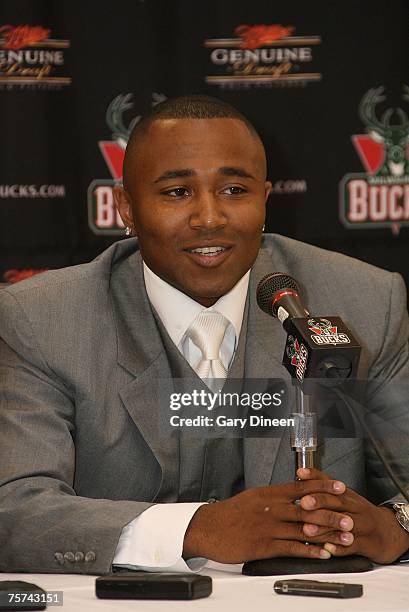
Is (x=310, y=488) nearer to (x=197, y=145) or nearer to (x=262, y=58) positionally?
(x=197, y=145)

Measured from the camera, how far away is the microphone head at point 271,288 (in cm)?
182

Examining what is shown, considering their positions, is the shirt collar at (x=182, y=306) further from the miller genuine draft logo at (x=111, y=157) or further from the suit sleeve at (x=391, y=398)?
the miller genuine draft logo at (x=111, y=157)

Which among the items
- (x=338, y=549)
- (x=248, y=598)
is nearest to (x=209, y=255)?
(x=338, y=549)

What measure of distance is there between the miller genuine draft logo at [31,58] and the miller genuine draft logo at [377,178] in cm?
100

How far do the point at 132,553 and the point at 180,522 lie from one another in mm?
93

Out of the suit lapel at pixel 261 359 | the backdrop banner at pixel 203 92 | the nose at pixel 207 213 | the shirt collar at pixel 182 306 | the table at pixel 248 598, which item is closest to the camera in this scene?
the table at pixel 248 598

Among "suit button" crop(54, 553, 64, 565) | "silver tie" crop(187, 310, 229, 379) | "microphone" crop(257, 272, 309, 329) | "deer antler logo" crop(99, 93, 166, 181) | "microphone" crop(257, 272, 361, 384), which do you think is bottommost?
"suit button" crop(54, 553, 64, 565)

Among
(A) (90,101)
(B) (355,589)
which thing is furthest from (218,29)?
(B) (355,589)

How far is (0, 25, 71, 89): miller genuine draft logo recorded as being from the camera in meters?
3.69

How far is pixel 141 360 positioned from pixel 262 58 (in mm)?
1770

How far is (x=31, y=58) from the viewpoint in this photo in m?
3.70

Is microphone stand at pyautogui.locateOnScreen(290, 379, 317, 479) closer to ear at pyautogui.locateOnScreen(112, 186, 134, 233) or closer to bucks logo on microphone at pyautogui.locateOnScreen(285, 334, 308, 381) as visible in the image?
bucks logo on microphone at pyautogui.locateOnScreen(285, 334, 308, 381)

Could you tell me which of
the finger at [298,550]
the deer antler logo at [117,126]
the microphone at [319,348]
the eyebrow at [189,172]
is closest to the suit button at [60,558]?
the finger at [298,550]

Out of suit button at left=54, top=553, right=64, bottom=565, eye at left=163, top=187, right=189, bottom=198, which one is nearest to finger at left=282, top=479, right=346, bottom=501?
suit button at left=54, top=553, right=64, bottom=565
